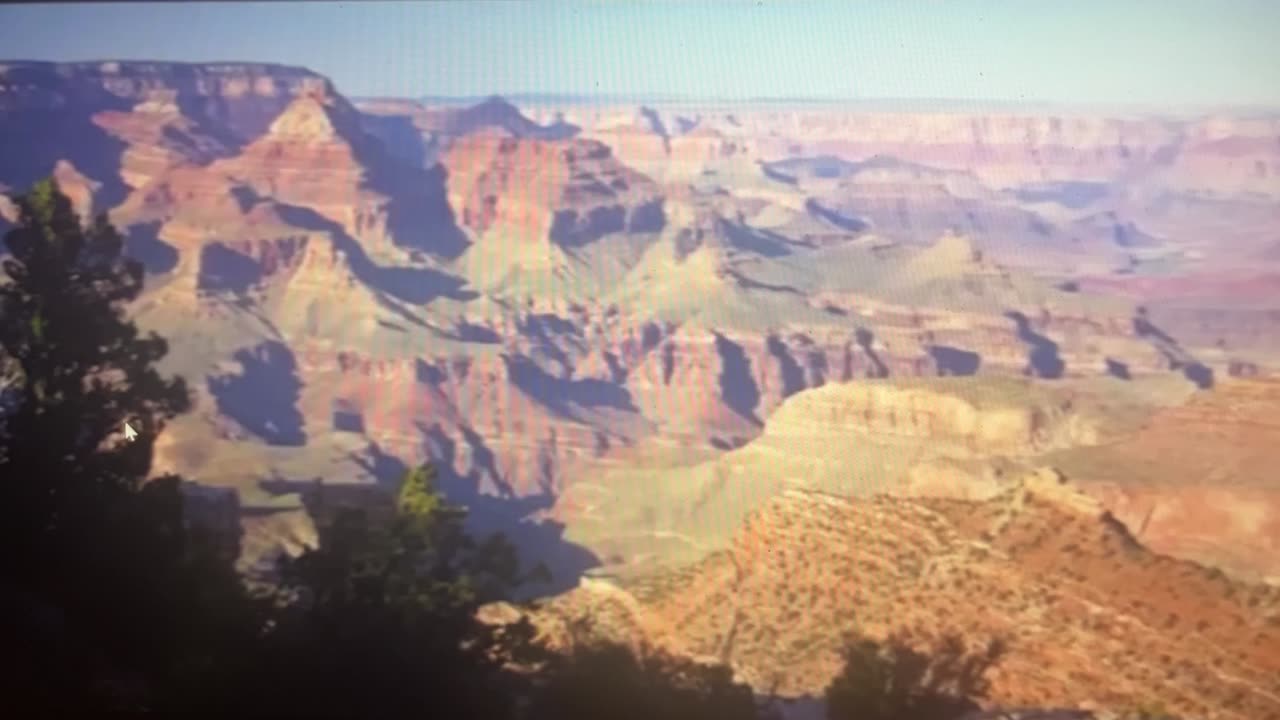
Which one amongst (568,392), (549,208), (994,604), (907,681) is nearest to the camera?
(907,681)

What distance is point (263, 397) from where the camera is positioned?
27078 millimetres

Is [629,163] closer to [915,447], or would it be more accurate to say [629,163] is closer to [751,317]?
[751,317]

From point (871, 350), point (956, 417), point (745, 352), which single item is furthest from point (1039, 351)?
point (956, 417)

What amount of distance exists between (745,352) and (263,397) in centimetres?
1444

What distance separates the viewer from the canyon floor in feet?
26.7

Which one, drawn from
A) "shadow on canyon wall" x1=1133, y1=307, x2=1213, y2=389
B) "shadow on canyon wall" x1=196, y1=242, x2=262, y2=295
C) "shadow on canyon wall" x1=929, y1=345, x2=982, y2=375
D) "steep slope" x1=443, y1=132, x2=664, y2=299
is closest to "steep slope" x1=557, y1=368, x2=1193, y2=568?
"shadow on canyon wall" x1=929, y1=345, x2=982, y2=375

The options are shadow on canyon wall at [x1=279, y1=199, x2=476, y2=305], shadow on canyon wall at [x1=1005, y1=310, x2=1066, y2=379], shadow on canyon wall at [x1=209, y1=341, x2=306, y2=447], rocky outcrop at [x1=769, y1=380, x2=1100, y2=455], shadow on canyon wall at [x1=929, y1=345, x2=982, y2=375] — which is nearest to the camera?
rocky outcrop at [x1=769, y1=380, x2=1100, y2=455]

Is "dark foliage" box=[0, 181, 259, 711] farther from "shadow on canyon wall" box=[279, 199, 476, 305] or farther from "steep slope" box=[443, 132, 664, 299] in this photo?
"steep slope" box=[443, 132, 664, 299]

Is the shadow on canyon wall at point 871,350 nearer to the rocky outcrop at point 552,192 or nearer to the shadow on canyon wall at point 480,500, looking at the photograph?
the shadow on canyon wall at point 480,500

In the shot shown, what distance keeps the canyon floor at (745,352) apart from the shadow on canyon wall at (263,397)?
0.14 m

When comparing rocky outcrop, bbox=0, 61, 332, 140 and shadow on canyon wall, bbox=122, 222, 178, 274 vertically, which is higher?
rocky outcrop, bbox=0, 61, 332, 140

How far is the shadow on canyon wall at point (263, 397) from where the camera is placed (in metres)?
24.9

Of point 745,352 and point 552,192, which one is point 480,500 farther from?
point 552,192

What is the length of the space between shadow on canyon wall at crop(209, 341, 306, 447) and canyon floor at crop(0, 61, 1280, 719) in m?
0.14
